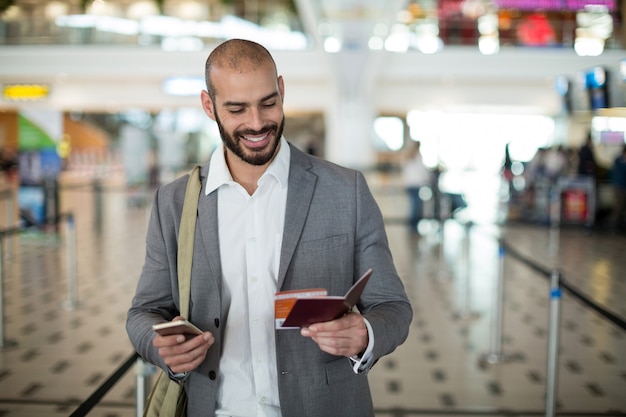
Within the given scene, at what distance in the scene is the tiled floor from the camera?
4.64 m

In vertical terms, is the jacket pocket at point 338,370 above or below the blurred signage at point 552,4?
below

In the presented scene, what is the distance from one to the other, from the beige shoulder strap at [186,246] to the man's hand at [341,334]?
0.38 m

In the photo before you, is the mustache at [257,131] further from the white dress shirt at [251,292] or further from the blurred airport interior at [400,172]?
the blurred airport interior at [400,172]

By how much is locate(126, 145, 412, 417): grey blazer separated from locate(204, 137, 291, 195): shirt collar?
0.07 feet

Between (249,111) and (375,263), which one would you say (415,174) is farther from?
(249,111)

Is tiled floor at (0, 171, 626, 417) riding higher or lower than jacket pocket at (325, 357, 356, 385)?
lower

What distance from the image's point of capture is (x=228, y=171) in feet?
5.84

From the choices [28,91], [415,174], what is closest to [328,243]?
[415,174]

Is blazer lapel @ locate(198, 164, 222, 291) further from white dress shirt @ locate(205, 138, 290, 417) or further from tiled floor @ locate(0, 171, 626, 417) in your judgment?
tiled floor @ locate(0, 171, 626, 417)

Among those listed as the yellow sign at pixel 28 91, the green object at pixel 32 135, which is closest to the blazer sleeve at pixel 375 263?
the yellow sign at pixel 28 91

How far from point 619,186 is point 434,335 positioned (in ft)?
27.5

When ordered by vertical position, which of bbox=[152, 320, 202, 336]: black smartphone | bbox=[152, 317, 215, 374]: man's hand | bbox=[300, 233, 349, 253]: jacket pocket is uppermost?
bbox=[300, 233, 349, 253]: jacket pocket

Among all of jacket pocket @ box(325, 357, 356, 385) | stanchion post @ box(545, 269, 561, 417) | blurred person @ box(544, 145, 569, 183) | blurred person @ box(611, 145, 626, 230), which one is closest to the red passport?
jacket pocket @ box(325, 357, 356, 385)

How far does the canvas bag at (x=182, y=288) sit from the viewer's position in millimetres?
1707
